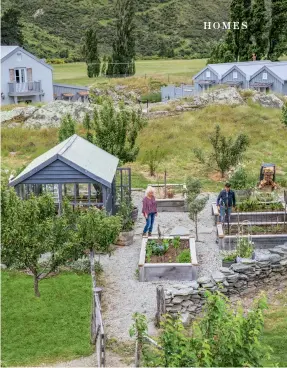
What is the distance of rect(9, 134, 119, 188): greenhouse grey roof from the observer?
672 inches

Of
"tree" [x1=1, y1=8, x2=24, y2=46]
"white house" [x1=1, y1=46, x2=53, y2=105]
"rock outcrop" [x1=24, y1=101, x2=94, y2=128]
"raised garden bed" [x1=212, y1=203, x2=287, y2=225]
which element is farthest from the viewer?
"tree" [x1=1, y1=8, x2=24, y2=46]

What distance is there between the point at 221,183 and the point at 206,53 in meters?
84.5

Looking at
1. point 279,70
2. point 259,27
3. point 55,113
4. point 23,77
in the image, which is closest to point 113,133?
point 55,113

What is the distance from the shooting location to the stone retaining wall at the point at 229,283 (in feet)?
43.1

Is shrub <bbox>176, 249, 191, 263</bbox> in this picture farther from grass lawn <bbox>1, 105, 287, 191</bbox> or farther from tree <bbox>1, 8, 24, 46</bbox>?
tree <bbox>1, 8, 24, 46</bbox>

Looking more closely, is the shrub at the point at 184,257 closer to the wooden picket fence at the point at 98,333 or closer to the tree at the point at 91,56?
the wooden picket fence at the point at 98,333

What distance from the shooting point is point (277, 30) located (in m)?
63.1

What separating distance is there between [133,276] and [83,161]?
164 inches

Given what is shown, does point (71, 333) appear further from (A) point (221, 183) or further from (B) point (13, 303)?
(A) point (221, 183)

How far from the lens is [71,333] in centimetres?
1215

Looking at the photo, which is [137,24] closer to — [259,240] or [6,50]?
[6,50]

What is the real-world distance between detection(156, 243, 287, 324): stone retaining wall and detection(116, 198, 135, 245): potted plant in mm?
3934

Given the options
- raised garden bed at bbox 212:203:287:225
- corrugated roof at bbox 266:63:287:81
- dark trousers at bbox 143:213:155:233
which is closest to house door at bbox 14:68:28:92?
corrugated roof at bbox 266:63:287:81

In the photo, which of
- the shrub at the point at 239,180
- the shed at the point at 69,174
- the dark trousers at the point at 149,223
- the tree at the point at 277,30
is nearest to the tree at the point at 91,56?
the tree at the point at 277,30
